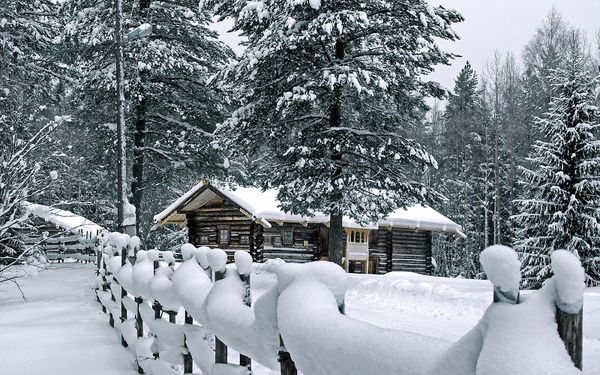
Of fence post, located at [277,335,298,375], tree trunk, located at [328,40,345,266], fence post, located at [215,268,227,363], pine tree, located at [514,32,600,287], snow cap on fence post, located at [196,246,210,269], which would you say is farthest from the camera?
pine tree, located at [514,32,600,287]

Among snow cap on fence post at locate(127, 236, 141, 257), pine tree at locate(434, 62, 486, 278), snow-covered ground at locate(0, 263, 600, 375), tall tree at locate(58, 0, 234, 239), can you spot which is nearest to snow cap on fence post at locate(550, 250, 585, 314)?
snow-covered ground at locate(0, 263, 600, 375)

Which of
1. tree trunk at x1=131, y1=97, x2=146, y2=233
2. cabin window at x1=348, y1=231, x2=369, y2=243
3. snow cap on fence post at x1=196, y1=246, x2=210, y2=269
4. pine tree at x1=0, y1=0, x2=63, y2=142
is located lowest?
cabin window at x1=348, y1=231, x2=369, y2=243

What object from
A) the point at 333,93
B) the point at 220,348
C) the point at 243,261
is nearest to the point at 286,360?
the point at 243,261

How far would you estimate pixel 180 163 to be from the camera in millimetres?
17500

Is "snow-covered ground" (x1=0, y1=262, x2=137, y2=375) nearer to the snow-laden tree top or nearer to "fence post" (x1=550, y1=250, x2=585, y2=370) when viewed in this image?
"fence post" (x1=550, y1=250, x2=585, y2=370)

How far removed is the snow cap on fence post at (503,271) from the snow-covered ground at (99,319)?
1.18ft

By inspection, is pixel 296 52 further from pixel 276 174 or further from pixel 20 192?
→ pixel 20 192

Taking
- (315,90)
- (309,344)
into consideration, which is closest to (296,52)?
(315,90)

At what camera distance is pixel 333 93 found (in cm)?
1188

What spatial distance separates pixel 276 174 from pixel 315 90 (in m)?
2.48

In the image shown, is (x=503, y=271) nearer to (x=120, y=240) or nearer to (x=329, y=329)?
(x=329, y=329)

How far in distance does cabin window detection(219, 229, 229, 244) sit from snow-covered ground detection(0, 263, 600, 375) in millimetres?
8191

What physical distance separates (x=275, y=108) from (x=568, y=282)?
1189 cm

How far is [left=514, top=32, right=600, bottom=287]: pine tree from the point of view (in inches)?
603
